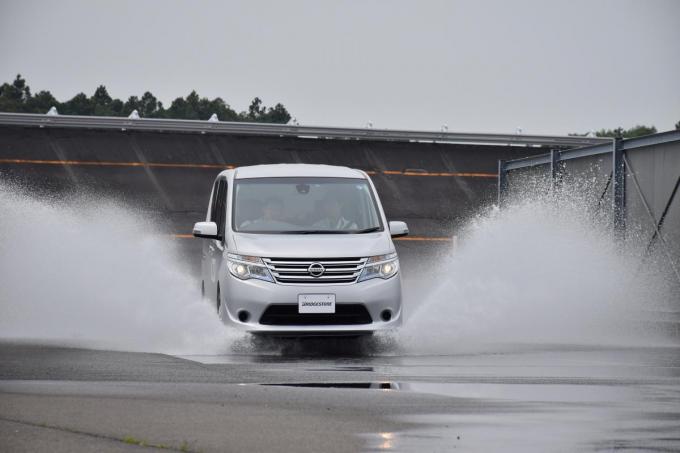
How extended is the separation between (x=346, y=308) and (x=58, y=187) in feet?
96.5

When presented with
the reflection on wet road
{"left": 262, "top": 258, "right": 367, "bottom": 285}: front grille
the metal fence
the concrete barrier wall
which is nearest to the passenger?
{"left": 262, "top": 258, "right": 367, "bottom": 285}: front grille

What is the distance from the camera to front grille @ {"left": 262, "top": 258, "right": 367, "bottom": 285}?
1438 centimetres

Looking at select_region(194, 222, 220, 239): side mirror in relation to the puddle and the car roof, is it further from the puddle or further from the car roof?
the puddle

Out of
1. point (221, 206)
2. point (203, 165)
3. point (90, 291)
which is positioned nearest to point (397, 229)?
point (221, 206)

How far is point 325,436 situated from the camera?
8234 millimetres

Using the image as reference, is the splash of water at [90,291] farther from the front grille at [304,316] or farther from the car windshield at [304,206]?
the car windshield at [304,206]

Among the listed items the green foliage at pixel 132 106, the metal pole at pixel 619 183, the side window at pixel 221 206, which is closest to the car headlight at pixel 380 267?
the side window at pixel 221 206

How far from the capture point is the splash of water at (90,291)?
15898 mm

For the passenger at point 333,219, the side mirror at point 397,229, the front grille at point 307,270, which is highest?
the passenger at point 333,219

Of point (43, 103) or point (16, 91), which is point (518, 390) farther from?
point (16, 91)

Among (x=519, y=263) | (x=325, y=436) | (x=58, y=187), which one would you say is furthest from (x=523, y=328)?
(x=58, y=187)

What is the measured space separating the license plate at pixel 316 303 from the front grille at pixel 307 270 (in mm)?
181

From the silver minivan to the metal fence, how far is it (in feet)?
31.4

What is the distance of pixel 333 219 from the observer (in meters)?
15.4
